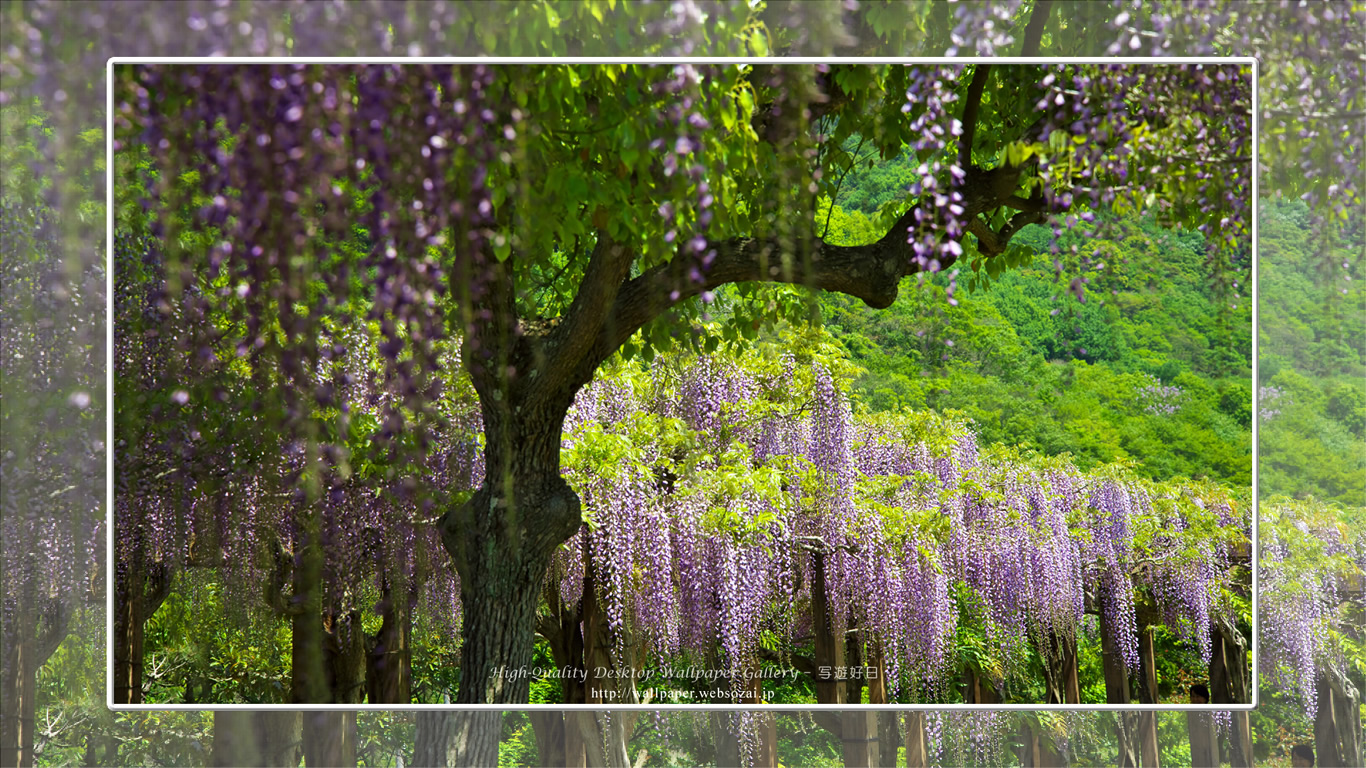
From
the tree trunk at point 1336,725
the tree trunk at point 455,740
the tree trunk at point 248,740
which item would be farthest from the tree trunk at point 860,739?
the tree trunk at point 248,740

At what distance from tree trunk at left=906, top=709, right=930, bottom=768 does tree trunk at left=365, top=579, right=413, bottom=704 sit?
200 centimetres

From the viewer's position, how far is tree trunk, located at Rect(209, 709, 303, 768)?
3.91 m

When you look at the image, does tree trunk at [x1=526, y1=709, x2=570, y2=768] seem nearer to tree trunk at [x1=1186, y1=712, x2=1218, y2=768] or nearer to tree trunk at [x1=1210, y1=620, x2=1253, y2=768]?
tree trunk at [x1=1210, y1=620, x2=1253, y2=768]

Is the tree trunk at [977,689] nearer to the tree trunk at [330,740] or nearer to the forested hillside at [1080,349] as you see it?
the forested hillside at [1080,349]

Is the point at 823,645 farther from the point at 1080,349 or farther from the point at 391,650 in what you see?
the point at 391,650

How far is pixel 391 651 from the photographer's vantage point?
353cm

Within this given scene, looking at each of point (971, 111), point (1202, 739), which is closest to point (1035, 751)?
point (1202, 739)

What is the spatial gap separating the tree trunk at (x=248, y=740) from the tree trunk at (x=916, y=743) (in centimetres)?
240

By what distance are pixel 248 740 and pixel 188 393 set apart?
1.39m

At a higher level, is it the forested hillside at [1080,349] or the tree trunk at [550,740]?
the forested hillside at [1080,349]

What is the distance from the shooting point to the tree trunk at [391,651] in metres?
3.52

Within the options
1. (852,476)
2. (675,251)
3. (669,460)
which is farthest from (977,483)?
(675,251)

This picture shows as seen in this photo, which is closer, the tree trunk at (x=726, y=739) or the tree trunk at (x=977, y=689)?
the tree trunk at (x=977, y=689)

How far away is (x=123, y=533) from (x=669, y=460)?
6.30 feet
